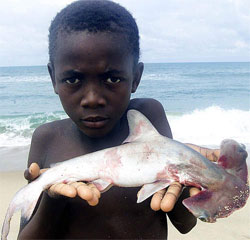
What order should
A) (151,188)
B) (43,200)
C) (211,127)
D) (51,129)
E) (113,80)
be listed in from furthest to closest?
(211,127) → (51,129) → (43,200) → (113,80) → (151,188)

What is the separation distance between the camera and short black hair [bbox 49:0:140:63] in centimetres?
158

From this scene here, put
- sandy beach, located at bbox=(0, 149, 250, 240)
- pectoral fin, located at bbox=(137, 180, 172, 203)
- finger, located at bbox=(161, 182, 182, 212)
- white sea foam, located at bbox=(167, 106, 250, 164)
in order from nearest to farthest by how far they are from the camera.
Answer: finger, located at bbox=(161, 182, 182, 212) → pectoral fin, located at bbox=(137, 180, 172, 203) → sandy beach, located at bbox=(0, 149, 250, 240) → white sea foam, located at bbox=(167, 106, 250, 164)

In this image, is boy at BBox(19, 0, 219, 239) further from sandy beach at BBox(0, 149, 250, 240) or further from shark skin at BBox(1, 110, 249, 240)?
sandy beach at BBox(0, 149, 250, 240)

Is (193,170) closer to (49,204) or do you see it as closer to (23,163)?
(49,204)

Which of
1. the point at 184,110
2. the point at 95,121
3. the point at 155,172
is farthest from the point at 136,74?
the point at 184,110

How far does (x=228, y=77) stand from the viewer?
2527 cm

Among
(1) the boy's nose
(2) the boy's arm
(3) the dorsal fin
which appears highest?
(1) the boy's nose

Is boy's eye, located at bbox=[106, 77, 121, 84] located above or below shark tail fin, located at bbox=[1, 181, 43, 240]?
above

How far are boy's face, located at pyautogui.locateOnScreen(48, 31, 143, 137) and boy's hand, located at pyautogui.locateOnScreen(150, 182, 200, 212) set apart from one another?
467mm

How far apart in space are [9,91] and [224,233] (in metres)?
16.9

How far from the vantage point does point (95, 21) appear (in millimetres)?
1575

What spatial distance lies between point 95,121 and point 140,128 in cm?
23

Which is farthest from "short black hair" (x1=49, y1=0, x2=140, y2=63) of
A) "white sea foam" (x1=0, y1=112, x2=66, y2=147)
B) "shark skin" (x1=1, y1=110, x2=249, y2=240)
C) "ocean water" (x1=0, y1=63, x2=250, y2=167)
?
"white sea foam" (x1=0, y1=112, x2=66, y2=147)

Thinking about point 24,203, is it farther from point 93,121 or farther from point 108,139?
point 108,139
